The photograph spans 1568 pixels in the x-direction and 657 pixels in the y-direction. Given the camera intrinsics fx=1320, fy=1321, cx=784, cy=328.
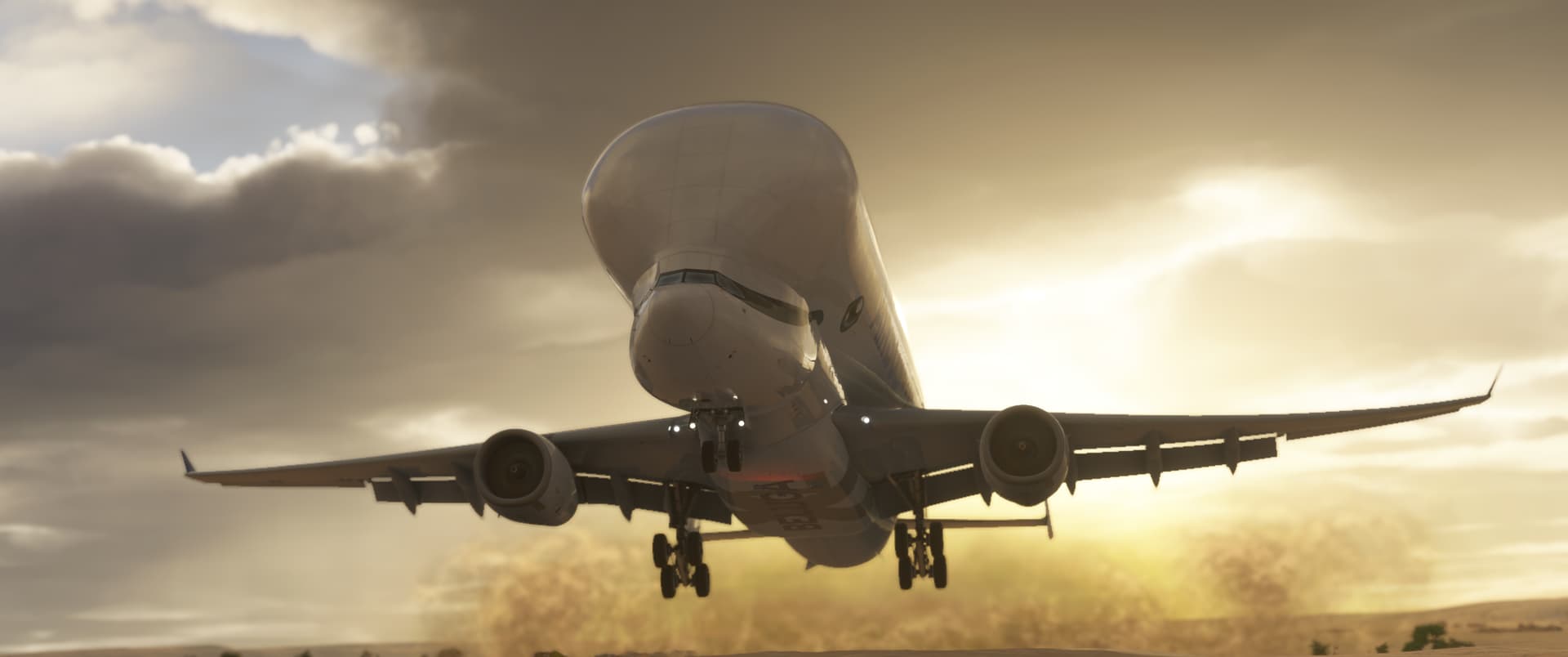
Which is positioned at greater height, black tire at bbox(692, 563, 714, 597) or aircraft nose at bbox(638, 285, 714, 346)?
aircraft nose at bbox(638, 285, 714, 346)

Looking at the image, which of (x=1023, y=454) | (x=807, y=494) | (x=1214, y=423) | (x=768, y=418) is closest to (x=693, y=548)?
(x=807, y=494)

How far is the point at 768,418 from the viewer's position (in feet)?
70.8

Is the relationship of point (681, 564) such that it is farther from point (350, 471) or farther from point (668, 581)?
point (350, 471)

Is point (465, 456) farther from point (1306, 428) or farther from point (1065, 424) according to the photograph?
point (1306, 428)

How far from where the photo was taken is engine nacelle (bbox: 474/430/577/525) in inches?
942

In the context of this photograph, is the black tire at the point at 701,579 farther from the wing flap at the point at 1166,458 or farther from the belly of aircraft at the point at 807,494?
the wing flap at the point at 1166,458

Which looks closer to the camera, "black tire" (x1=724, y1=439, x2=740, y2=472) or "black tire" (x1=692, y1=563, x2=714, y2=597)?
"black tire" (x1=724, y1=439, x2=740, y2=472)

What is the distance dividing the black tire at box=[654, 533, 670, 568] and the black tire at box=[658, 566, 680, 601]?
0.38 feet

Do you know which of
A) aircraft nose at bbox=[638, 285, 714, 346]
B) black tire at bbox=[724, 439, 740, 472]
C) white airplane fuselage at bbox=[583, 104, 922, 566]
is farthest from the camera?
Answer: black tire at bbox=[724, 439, 740, 472]

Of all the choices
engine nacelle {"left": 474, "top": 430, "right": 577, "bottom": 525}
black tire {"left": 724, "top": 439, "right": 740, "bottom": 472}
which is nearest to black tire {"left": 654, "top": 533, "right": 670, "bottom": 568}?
engine nacelle {"left": 474, "top": 430, "right": 577, "bottom": 525}

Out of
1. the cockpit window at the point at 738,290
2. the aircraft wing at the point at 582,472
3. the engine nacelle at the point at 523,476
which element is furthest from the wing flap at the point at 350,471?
the cockpit window at the point at 738,290

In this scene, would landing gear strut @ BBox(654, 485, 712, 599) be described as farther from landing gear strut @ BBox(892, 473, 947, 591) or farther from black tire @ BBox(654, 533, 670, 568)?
landing gear strut @ BBox(892, 473, 947, 591)

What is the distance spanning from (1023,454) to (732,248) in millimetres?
7313

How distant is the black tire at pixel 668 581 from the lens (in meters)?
26.6
